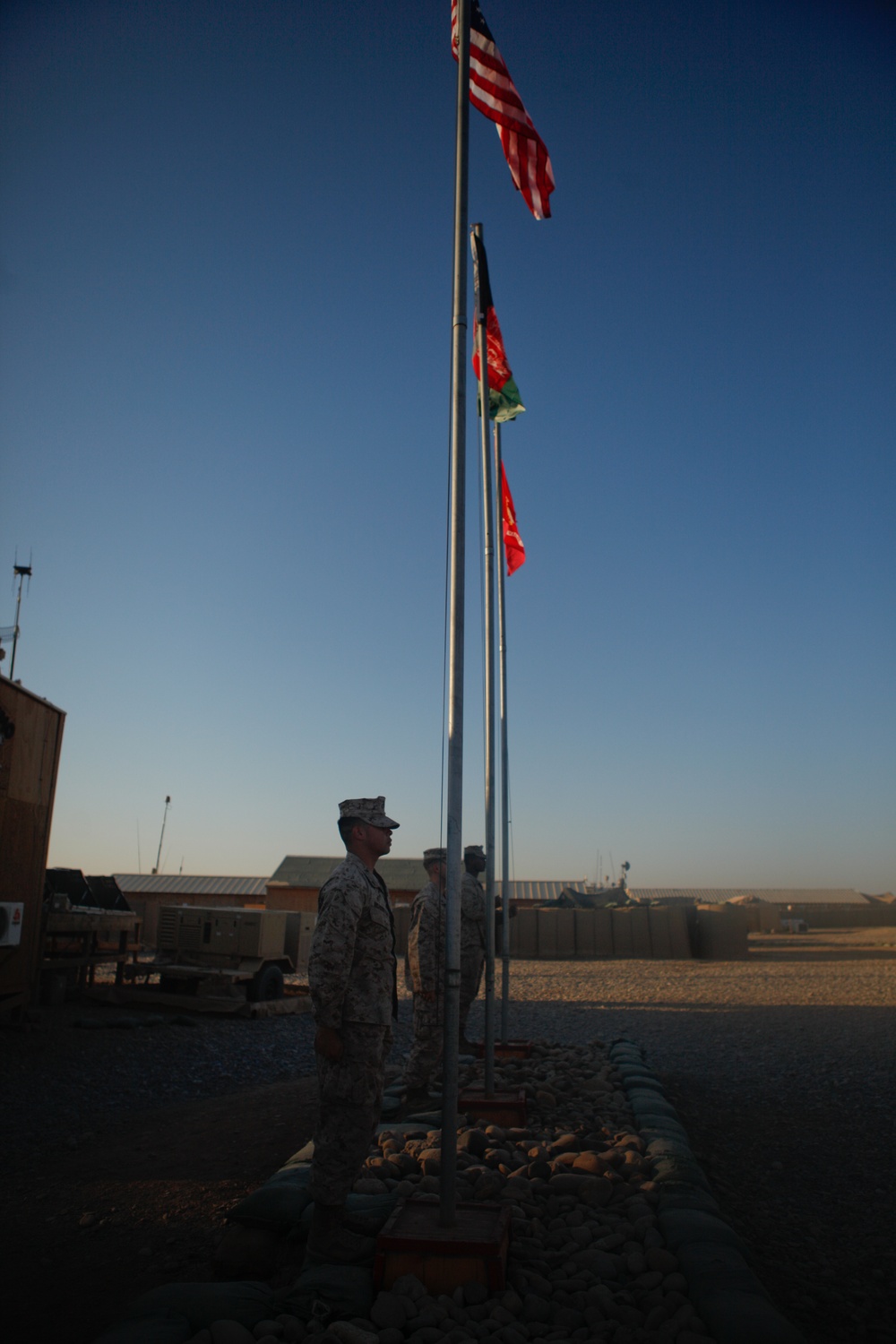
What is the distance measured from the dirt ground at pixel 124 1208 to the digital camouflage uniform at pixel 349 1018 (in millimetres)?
844

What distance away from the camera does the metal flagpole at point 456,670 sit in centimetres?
365

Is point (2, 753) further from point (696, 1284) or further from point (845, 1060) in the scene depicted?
point (845, 1060)

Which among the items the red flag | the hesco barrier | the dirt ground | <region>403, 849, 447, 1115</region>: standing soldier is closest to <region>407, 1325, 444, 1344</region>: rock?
the dirt ground

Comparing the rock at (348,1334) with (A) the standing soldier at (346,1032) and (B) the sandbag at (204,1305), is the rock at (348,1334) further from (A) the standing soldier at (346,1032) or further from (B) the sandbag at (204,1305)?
(A) the standing soldier at (346,1032)

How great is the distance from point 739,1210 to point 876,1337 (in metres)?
1.35

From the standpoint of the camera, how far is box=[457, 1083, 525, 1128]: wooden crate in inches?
227

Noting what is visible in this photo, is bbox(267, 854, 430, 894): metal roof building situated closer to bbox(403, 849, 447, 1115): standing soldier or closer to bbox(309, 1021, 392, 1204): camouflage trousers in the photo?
Answer: bbox(403, 849, 447, 1115): standing soldier

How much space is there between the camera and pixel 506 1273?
11.3 feet

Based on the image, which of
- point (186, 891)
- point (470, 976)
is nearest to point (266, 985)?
point (470, 976)

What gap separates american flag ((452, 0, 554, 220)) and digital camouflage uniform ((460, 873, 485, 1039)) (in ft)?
18.0

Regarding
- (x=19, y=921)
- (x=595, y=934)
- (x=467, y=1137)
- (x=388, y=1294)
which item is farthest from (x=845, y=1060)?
(x=595, y=934)

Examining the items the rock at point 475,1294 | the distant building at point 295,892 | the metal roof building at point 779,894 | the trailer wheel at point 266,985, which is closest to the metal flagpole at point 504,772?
the rock at point 475,1294

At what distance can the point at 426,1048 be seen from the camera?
656 cm

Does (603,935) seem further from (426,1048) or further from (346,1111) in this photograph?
(346,1111)
